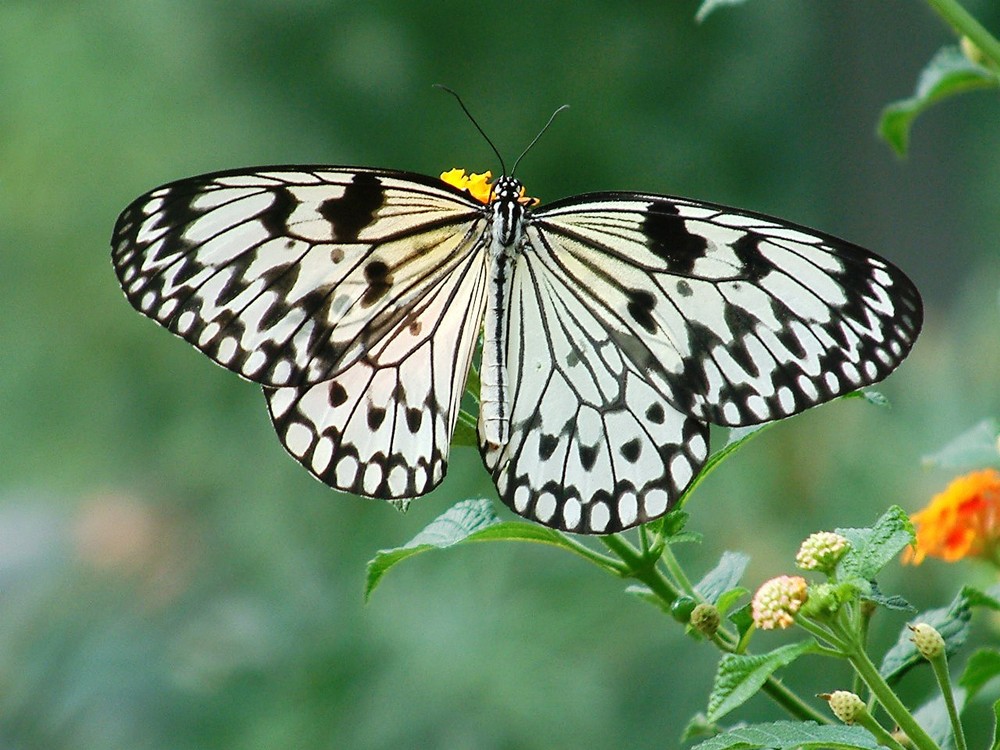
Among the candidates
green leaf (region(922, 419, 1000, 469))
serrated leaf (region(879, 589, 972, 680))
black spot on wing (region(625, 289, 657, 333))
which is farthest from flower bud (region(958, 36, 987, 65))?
serrated leaf (region(879, 589, 972, 680))

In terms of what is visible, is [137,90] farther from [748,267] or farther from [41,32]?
[748,267]

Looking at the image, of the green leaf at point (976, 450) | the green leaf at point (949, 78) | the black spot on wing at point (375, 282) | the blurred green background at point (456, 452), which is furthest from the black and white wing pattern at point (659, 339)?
the blurred green background at point (456, 452)

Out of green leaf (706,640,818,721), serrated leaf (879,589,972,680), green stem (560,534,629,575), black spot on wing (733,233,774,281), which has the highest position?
black spot on wing (733,233,774,281)

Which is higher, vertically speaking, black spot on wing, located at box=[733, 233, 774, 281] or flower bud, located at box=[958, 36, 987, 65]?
flower bud, located at box=[958, 36, 987, 65]

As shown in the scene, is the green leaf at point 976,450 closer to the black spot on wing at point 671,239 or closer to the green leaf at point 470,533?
the black spot on wing at point 671,239

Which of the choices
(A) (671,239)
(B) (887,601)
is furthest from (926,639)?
(A) (671,239)

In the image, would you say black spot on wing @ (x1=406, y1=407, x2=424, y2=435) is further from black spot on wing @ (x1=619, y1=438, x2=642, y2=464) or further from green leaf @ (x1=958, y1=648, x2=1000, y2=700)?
green leaf @ (x1=958, y1=648, x2=1000, y2=700)

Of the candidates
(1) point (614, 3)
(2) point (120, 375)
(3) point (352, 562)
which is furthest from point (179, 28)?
(3) point (352, 562)

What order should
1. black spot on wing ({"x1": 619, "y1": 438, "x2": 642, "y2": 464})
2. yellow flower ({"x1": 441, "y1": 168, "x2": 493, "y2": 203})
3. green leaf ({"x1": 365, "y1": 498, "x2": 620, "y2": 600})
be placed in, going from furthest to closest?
1. yellow flower ({"x1": 441, "y1": 168, "x2": 493, "y2": 203})
2. black spot on wing ({"x1": 619, "y1": 438, "x2": 642, "y2": 464})
3. green leaf ({"x1": 365, "y1": 498, "x2": 620, "y2": 600})
